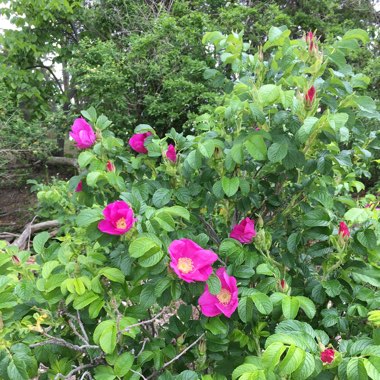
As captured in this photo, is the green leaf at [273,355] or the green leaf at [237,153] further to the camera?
the green leaf at [237,153]

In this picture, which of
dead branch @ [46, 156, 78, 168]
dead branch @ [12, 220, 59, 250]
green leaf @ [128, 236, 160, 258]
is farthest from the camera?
dead branch @ [46, 156, 78, 168]

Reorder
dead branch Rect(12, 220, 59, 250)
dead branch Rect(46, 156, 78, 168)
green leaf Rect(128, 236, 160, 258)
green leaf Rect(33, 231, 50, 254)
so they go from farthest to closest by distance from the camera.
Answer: dead branch Rect(46, 156, 78, 168) → dead branch Rect(12, 220, 59, 250) → green leaf Rect(33, 231, 50, 254) → green leaf Rect(128, 236, 160, 258)

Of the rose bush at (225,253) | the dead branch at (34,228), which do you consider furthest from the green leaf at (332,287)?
the dead branch at (34,228)

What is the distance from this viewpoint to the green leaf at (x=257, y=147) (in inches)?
41.2

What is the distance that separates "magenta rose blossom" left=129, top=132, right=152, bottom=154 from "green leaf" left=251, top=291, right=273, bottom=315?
0.60 meters

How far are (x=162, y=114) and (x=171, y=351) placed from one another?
13.4ft

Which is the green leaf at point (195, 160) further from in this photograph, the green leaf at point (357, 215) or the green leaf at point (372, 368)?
the green leaf at point (372, 368)

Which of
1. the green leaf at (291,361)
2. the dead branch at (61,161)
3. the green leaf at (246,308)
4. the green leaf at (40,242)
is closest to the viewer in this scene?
the green leaf at (291,361)

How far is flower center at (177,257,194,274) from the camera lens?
938mm

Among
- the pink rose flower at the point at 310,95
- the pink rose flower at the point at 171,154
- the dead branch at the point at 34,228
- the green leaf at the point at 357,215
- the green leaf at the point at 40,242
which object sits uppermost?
the pink rose flower at the point at 310,95

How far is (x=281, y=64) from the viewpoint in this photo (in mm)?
1210

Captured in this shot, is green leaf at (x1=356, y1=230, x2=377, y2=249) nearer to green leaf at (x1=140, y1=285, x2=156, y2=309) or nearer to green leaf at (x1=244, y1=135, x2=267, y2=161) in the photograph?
green leaf at (x1=244, y1=135, x2=267, y2=161)

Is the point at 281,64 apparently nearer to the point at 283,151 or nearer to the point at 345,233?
the point at 283,151

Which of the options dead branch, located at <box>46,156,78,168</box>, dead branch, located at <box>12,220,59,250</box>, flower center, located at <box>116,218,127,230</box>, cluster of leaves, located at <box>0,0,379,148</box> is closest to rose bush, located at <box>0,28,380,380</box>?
flower center, located at <box>116,218,127,230</box>
